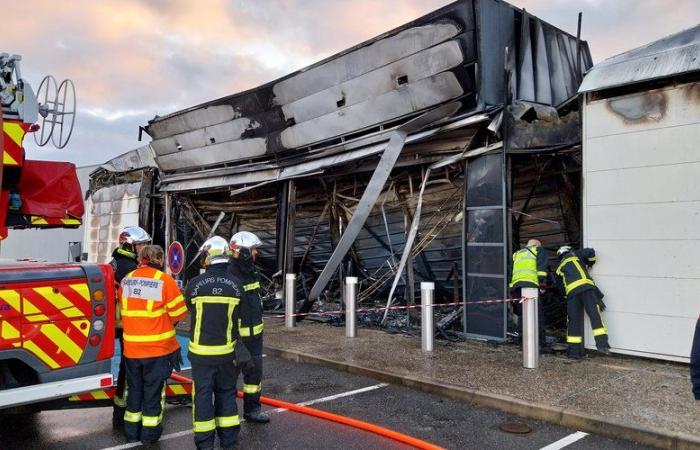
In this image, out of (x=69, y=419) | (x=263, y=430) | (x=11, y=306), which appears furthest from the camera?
(x=69, y=419)

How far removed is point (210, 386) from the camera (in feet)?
13.8

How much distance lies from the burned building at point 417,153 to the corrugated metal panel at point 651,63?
2.12 ft

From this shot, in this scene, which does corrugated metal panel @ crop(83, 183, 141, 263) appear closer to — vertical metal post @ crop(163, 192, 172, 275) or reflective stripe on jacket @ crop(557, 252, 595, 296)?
vertical metal post @ crop(163, 192, 172, 275)

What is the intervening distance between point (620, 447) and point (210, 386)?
10.7ft

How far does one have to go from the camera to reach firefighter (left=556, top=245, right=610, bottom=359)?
695 cm

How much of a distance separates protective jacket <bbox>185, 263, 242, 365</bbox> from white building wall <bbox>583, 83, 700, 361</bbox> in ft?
16.6

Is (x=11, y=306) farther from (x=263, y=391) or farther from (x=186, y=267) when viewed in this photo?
(x=186, y=267)

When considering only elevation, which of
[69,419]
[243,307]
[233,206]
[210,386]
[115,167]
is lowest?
[69,419]

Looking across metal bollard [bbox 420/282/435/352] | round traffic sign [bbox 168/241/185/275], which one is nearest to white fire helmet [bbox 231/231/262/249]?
metal bollard [bbox 420/282/435/352]

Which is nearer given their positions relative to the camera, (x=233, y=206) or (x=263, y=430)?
(x=263, y=430)

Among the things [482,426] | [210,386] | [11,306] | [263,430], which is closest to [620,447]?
[482,426]

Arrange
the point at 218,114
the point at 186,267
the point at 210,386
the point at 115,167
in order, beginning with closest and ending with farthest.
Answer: the point at 210,386 → the point at 218,114 → the point at 186,267 → the point at 115,167

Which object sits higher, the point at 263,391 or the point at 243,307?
the point at 243,307

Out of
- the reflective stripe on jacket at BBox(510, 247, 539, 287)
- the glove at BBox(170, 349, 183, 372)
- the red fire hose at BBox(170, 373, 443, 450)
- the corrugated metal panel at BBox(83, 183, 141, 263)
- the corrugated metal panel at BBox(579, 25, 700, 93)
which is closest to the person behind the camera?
the red fire hose at BBox(170, 373, 443, 450)
